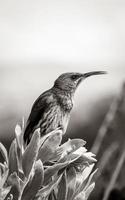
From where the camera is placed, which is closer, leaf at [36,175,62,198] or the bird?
leaf at [36,175,62,198]

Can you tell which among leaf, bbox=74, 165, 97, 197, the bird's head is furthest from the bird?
leaf, bbox=74, 165, 97, 197

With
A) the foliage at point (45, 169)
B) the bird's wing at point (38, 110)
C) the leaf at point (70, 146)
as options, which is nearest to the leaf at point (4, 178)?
the foliage at point (45, 169)

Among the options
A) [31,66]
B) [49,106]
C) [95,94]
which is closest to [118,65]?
[95,94]

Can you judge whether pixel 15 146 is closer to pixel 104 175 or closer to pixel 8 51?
pixel 104 175

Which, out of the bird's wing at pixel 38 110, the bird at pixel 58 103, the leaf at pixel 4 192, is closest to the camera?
the leaf at pixel 4 192

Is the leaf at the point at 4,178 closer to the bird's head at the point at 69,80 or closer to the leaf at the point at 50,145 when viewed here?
the leaf at the point at 50,145

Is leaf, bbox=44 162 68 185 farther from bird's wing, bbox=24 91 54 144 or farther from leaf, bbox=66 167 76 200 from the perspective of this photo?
bird's wing, bbox=24 91 54 144

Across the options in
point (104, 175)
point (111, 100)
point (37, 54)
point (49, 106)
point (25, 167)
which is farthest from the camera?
point (111, 100)
